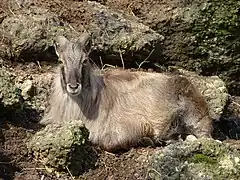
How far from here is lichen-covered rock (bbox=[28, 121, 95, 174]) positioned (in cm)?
679

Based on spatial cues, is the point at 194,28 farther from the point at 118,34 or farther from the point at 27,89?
the point at 27,89

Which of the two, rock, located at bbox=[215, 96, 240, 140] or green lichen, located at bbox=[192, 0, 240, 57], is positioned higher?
green lichen, located at bbox=[192, 0, 240, 57]

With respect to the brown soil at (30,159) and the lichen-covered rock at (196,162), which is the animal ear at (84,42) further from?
the lichen-covered rock at (196,162)

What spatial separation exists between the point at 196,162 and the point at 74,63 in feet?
5.46

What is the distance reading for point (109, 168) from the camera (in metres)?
7.11

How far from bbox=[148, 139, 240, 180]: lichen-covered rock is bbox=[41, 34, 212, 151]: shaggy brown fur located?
104cm

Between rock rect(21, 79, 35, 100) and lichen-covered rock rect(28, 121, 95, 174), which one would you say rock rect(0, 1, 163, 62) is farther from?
lichen-covered rock rect(28, 121, 95, 174)

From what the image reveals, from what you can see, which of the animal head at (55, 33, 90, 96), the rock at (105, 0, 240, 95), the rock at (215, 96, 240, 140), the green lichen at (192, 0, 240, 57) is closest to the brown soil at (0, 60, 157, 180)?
the animal head at (55, 33, 90, 96)

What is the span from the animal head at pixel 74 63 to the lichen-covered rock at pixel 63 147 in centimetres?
49

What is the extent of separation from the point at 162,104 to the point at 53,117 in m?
1.20

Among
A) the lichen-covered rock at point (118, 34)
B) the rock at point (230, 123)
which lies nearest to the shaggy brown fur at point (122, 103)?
the rock at point (230, 123)

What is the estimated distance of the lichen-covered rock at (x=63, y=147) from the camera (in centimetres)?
679

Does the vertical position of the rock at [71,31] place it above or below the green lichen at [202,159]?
above

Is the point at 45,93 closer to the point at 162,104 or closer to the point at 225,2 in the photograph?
the point at 162,104
